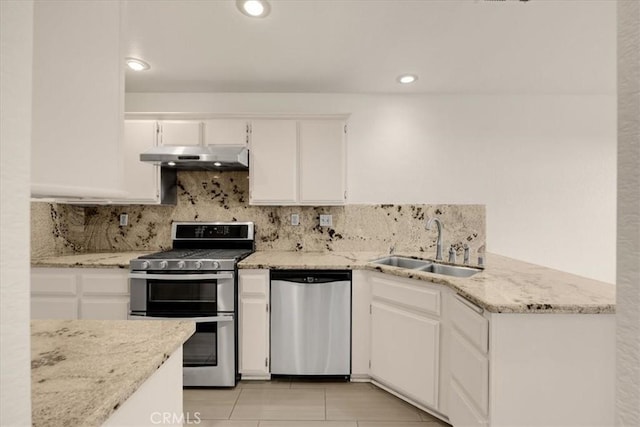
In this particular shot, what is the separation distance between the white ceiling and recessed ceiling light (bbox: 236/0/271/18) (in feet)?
0.16

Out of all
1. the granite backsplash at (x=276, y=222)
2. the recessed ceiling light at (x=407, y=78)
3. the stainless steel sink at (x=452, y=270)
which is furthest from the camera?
the granite backsplash at (x=276, y=222)

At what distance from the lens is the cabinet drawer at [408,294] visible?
1.84m

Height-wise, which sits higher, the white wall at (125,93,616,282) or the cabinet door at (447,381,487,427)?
the white wall at (125,93,616,282)

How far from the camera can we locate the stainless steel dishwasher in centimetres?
228

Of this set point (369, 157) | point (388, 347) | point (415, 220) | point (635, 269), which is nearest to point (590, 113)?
point (415, 220)

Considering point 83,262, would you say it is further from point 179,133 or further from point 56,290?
point 179,133

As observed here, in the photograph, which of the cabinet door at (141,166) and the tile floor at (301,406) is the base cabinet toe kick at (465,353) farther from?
the cabinet door at (141,166)

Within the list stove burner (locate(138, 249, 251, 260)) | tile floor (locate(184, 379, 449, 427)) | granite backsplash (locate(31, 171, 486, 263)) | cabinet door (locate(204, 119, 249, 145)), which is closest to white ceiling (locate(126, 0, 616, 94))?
cabinet door (locate(204, 119, 249, 145))

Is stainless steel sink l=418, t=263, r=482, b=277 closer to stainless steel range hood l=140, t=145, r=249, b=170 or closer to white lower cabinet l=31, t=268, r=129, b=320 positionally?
stainless steel range hood l=140, t=145, r=249, b=170

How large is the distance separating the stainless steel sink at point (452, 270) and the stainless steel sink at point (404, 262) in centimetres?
4

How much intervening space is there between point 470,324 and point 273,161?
6.47ft

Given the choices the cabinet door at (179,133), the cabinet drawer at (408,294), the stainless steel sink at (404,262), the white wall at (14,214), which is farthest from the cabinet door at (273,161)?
the white wall at (14,214)

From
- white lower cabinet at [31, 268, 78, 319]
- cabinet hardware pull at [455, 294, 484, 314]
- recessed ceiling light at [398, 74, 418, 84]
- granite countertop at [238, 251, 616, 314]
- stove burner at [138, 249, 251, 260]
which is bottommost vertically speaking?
white lower cabinet at [31, 268, 78, 319]

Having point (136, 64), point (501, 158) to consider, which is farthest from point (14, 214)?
point (501, 158)
